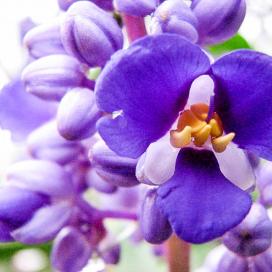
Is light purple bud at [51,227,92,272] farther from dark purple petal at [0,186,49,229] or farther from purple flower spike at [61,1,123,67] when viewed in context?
purple flower spike at [61,1,123,67]

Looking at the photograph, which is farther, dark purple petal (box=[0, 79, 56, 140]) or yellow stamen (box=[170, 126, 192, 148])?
dark purple petal (box=[0, 79, 56, 140])

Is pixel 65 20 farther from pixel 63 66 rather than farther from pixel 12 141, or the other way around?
pixel 12 141

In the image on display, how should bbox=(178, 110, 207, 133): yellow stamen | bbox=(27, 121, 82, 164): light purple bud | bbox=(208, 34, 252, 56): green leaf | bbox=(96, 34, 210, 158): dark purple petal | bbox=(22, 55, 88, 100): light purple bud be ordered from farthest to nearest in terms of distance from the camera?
bbox=(208, 34, 252, 56): green leaf → bbox=(27, 121, 82, 164): light purple bud → bbox=(22, 55, 88, 100): light purple bud → bbox=(178, 110, 207, 133): yellow stamen → bbox=(96, 34, 210, 158): dark purple petal

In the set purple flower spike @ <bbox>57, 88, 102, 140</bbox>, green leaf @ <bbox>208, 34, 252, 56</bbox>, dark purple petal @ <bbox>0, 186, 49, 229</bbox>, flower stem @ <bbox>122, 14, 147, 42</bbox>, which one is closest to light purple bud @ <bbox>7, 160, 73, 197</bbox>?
dark purple petal @ <bbox>0, 186, 49, 229</bbox>

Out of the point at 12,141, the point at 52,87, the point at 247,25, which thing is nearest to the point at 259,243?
the point at 52,87

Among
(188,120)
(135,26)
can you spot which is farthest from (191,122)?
(135,26)

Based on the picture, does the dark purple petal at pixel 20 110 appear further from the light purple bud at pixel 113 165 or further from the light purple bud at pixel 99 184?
the light purple bud at pixel 113 165

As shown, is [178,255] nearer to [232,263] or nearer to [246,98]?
[232,263]

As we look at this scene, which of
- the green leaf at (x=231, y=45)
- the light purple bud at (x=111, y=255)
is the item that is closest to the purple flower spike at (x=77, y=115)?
the light purple bud at (x=111, y=255)
